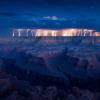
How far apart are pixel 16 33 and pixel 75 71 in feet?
24.3

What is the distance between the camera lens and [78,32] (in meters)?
7.69

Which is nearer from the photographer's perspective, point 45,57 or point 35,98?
point 35,98

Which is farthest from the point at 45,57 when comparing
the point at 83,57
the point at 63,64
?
the point at 83,57

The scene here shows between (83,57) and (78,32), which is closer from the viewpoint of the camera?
(78,32)

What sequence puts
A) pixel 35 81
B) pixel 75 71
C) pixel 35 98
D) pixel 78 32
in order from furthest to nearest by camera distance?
pixel 75 71 → pixel 35 81 → pixel 78 32 → pixel 35 98

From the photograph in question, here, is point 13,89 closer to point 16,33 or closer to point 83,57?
point 16,33

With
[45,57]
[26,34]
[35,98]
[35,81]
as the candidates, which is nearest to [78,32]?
[26,34]

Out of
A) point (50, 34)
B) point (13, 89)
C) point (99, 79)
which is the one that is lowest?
point (99, 79)

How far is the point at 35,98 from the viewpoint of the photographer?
6609 millimetres

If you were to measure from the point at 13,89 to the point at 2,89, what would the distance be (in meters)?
0.71

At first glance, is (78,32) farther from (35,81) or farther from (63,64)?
(63,64)

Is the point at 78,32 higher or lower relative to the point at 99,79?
higher

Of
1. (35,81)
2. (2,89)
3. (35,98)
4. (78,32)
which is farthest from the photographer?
(35,81)

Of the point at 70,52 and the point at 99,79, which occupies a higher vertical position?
the point at 70,52
